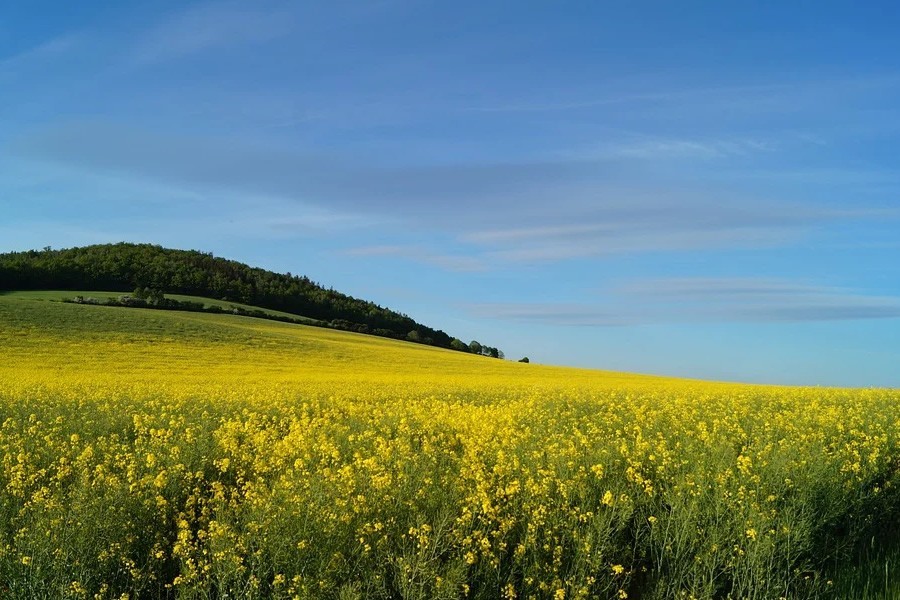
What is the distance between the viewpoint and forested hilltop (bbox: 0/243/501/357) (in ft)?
214

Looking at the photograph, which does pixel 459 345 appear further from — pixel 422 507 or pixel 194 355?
pixel 422 507

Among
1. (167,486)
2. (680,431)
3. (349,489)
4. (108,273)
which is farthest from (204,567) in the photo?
(108,273)

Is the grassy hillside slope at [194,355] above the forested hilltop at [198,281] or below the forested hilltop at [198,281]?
below

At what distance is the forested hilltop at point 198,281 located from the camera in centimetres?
6519

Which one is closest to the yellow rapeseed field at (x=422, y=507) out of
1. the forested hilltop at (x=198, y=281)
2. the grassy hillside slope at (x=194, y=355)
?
the grassy hillside slope at (x=194, y=355)

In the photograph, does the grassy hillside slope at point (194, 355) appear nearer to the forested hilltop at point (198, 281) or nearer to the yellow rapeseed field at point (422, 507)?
the yellow rapeseed field at point (422, 507)

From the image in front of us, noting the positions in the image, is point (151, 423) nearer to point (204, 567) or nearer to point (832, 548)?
point (204, 567)

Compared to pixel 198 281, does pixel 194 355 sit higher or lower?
lower

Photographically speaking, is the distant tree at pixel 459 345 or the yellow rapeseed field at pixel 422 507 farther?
the distant tree at pixel 459 345

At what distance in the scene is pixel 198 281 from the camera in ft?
242

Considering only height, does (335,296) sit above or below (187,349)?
above

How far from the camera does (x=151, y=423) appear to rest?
395 inches

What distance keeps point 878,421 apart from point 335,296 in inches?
3008

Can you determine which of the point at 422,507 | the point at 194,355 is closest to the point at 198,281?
the point at 194,355
